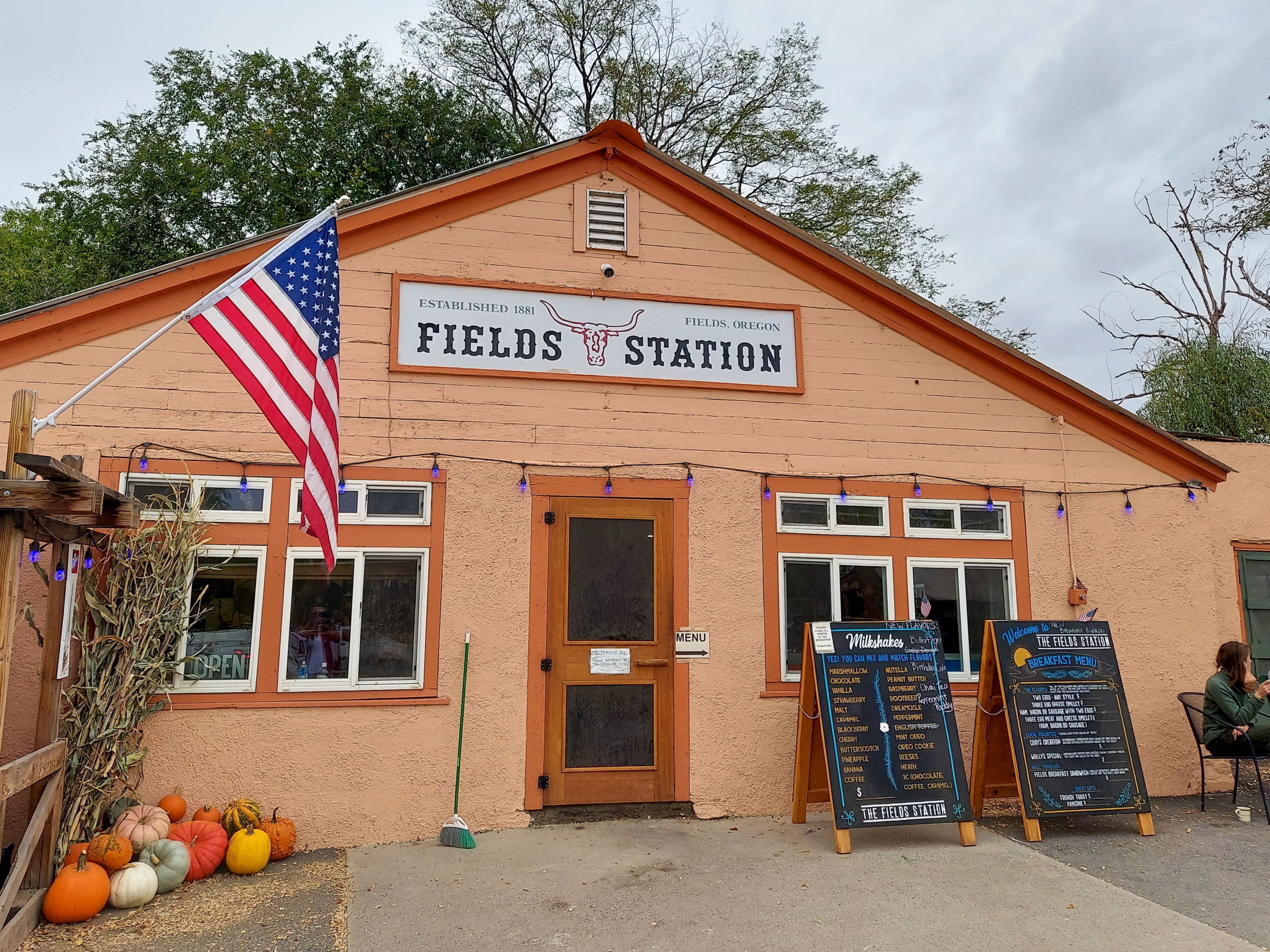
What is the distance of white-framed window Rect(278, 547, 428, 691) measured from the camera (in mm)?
6086

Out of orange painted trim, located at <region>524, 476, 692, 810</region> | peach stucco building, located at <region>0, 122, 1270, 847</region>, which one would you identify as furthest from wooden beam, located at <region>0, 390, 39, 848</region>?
orange painted trim, located at <region>524, 476, 692, 810</region>

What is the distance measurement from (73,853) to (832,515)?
17.5ft

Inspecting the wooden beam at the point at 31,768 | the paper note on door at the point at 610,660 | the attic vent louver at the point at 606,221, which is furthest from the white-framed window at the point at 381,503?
the attic vent louver at the point at 606,221

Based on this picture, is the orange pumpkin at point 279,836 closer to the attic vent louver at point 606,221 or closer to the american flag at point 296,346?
the american flag at point 296,346

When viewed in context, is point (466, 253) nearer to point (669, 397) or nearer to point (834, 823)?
point (669, 397)

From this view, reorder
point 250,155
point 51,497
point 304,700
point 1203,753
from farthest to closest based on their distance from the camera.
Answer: point 250,155, point 1203,753, point 304,700, point 51,497

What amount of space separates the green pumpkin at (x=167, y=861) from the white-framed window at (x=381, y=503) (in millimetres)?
2074

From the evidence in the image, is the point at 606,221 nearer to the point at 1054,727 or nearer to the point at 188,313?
the point at 188,313

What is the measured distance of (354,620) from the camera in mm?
6184

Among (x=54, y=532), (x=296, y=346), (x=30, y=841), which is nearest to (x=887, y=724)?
(x=296, y=346)

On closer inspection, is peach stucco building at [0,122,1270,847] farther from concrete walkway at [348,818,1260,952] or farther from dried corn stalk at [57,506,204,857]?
concrete walkway at [348,818,1260,952]

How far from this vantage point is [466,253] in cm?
681

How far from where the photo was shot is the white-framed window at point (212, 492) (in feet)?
19.6

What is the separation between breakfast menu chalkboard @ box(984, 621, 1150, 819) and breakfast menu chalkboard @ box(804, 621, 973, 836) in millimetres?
444
